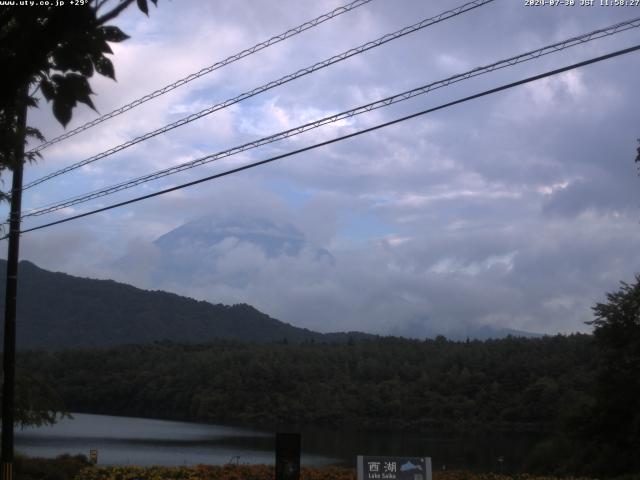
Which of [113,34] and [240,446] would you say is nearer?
[113,34]

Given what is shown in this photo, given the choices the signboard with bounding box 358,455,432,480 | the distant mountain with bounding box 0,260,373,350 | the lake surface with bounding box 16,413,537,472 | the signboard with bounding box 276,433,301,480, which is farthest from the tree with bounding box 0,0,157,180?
the distant mountain with bounding box 0,260,373,350

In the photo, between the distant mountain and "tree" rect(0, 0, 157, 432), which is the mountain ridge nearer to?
the distant mountain

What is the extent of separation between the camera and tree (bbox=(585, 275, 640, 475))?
2886 centimetres

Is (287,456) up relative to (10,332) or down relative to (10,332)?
down

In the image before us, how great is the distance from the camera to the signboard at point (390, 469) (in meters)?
14.1

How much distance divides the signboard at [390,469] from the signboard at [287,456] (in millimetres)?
1291

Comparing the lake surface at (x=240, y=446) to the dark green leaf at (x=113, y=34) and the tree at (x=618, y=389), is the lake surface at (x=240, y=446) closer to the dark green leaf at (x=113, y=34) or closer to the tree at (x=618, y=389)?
the tree at (x=618, y=389)

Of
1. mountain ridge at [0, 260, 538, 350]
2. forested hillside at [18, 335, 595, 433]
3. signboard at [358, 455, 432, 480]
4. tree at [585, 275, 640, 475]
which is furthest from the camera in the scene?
mountain ridge at [0, 260, 538, 350]

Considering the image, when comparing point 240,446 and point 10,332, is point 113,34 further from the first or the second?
point 240,446

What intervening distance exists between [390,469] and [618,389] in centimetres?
1890

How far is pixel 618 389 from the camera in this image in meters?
30.2

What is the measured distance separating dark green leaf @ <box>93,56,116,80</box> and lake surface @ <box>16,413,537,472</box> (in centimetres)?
2099

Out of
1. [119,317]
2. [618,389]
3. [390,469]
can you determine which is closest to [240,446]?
[618,389]

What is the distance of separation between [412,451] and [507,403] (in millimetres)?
20994
